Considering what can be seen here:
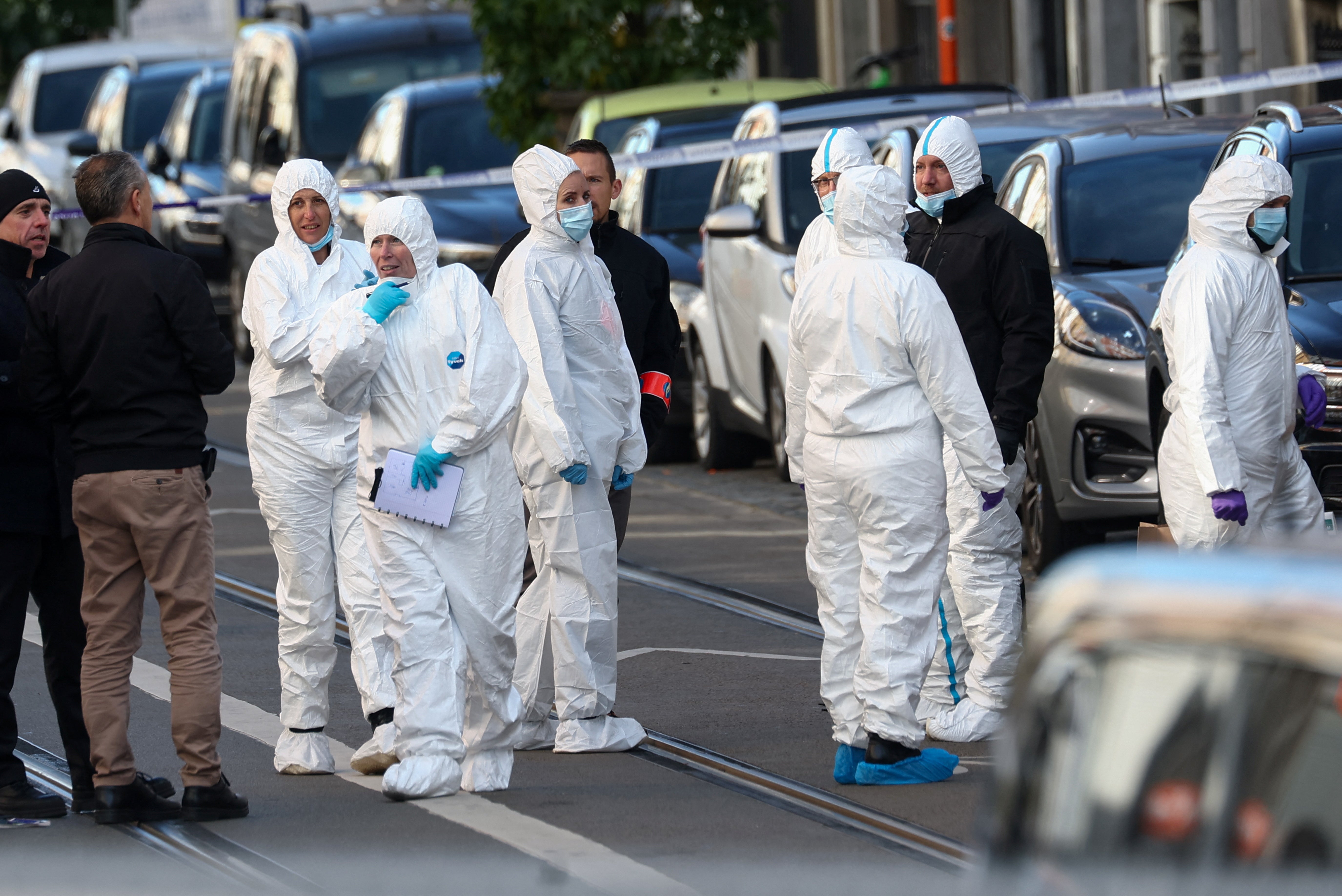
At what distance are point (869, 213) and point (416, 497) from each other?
1.48 meters

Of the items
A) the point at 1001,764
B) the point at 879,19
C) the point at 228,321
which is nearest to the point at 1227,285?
the point at 1001,764

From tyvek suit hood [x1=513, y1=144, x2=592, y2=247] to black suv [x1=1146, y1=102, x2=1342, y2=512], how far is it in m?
2.33

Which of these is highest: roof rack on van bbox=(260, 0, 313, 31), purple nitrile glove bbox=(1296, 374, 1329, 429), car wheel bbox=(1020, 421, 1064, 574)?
roof rack on van bbox=(260, 0, 313, 31)

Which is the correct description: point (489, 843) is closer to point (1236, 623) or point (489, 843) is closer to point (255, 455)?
point (255, 455)

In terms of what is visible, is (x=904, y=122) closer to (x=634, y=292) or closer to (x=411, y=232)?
(x=634, y=292)

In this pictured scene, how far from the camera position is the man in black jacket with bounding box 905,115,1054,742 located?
280 inches

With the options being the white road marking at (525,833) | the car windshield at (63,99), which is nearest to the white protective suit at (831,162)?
the white road marking at (525,833)

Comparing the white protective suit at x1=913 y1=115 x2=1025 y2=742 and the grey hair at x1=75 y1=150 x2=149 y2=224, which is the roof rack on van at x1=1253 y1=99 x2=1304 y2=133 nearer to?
the white protective suit at x1=913 y1=115 x2=1025 y2=742

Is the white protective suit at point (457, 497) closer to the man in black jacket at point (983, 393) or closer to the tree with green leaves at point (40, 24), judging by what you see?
the man in black jacket at point (983, 393)

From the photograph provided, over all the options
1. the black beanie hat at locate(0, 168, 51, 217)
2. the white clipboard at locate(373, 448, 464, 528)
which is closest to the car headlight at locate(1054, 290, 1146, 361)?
the white clipboard at locate(373, 448, 464, 528)

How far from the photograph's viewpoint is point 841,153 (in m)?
7.38

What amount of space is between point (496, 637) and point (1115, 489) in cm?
358

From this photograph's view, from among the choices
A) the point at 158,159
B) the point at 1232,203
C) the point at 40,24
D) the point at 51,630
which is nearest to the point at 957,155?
the point at 1232,203

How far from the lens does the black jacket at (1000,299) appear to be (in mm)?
7160
